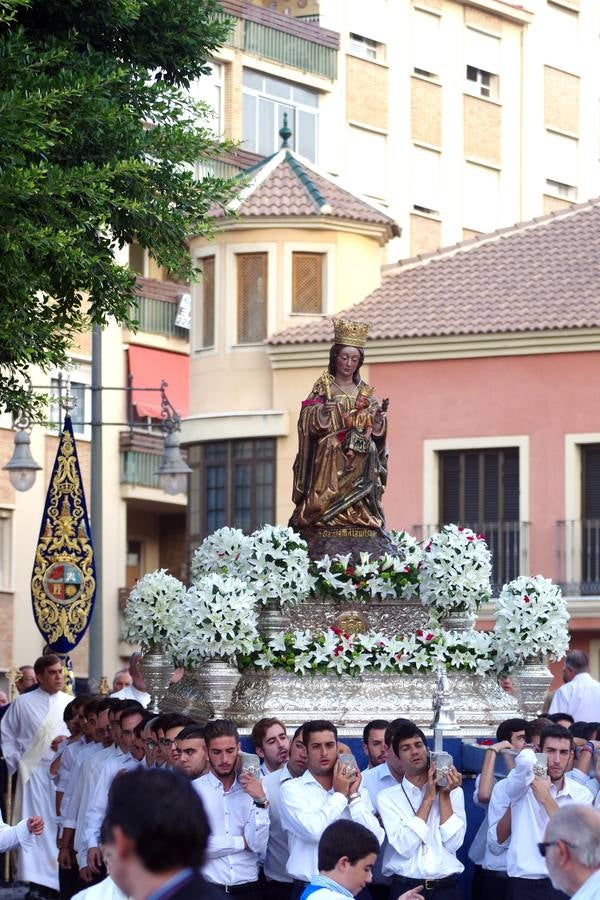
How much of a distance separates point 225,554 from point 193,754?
3.90 m

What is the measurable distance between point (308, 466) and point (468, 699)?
78.0 inches

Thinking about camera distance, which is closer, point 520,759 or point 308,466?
point 520,759

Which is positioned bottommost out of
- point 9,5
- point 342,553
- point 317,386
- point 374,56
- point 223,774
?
point 223,774

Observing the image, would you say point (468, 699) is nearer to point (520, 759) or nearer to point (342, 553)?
point (342, 553)

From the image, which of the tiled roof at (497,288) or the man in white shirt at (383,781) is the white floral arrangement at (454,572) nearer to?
the man in white shirt at (383,781)

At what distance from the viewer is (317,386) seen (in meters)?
16.2

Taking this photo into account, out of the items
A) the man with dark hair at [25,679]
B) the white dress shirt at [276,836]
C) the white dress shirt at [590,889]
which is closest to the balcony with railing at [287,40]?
the man with dark hair at [25,679]

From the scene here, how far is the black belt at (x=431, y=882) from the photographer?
37.9ft

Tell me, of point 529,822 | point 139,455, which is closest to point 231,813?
point 529,822

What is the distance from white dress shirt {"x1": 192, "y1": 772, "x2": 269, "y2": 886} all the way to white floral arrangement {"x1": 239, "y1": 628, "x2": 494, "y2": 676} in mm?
3248

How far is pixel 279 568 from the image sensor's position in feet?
49.6

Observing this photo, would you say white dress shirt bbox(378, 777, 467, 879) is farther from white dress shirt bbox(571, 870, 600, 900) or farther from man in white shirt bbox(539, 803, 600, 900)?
white dress shirt bbox(571, 870, 600, 900)

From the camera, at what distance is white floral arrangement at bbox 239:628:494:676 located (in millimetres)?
15055

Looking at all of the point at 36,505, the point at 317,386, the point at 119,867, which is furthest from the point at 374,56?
the point at 119,867
